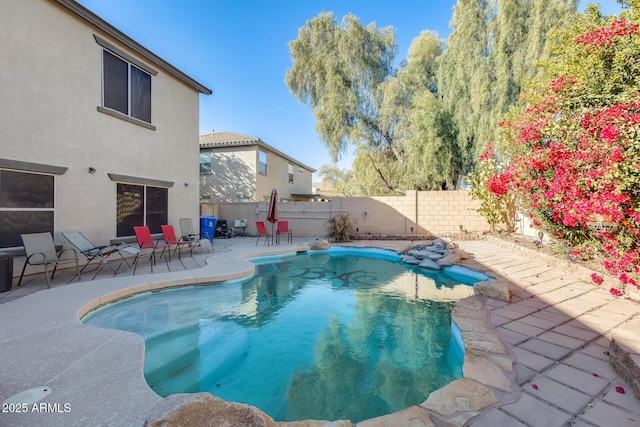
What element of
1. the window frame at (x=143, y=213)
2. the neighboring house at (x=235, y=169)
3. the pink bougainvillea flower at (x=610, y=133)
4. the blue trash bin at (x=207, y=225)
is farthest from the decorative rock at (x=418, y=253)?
the neighboring house at (x=235, y=169)

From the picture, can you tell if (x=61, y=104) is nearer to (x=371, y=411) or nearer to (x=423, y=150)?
(x=371, y=411)

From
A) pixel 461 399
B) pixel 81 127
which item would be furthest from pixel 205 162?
pixel 461 399

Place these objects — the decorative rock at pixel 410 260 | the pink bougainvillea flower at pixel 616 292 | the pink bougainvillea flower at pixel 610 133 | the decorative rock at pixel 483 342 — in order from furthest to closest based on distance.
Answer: the decorative rock at pixel 410 260 < the pink bougainvillea flower at pixel 616 292 < the pink bougainvillea flower at pixel 610 133 < the decorative rock at pixel 483 342

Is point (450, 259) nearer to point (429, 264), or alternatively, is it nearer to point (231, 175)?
point (429, 264)

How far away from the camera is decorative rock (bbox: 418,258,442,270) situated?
26.7 ft

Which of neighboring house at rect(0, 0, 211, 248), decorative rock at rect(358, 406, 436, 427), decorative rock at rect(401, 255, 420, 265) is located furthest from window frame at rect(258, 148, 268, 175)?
decorative rock at rect(358, 406, 436, 427)

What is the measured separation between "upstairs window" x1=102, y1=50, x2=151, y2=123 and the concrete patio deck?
4.95 m

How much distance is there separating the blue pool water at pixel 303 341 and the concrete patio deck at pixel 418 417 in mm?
552

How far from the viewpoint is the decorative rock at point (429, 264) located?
8.14m

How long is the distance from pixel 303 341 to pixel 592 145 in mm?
5407

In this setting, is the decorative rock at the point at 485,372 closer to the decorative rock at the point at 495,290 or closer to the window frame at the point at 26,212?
the decorative rock at the point at 495,290

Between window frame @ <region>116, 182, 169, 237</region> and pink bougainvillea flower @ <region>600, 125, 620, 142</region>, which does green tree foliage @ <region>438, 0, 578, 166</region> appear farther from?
window frame @ <region>116, 182, 169, 237</region>

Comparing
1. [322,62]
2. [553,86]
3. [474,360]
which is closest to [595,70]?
[553,86]

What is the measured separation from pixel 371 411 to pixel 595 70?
699 cm
